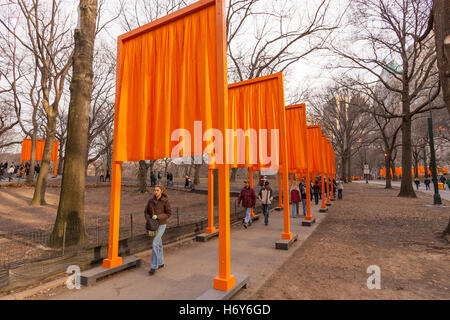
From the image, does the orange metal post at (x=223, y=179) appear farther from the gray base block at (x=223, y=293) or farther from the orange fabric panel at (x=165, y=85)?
the orange fabric panel at (x=165, y=85)

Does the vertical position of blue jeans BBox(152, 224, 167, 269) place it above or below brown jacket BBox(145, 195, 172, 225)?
below

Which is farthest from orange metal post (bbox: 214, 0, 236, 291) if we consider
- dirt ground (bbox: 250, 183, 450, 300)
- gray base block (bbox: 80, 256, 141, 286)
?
gray base block (bbox: 80, 256, 141, 286)

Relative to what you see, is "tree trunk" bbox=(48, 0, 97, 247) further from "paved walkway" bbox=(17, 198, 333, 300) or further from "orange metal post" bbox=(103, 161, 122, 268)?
"paved walkway" bbox=(17, 198, 333, 300)

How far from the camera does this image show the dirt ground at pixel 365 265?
4203mm

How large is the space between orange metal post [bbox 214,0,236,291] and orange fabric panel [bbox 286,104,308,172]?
6.57 m

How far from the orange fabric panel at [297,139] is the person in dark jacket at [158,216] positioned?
255 inches

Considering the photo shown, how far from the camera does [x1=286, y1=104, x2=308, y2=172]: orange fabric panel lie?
33.3 feet

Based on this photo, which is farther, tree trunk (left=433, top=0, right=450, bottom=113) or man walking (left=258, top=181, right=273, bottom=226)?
man walking (left=258, top=181, right=273, bottom=226)

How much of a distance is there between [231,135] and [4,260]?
7381 millimetres

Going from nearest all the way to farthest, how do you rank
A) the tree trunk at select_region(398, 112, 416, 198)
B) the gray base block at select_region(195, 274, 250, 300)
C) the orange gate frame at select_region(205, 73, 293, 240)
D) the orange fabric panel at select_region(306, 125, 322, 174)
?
the gray base block at select_region(195, 274, 250, 300)
the orange gate frame at select_region(205, 73, 293, 240)
the orange fabric panel at select_region(306, 125, 322, 174)
the tree trunk at select_region(398, 112, 416, 198)

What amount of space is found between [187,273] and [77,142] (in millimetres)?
4909
